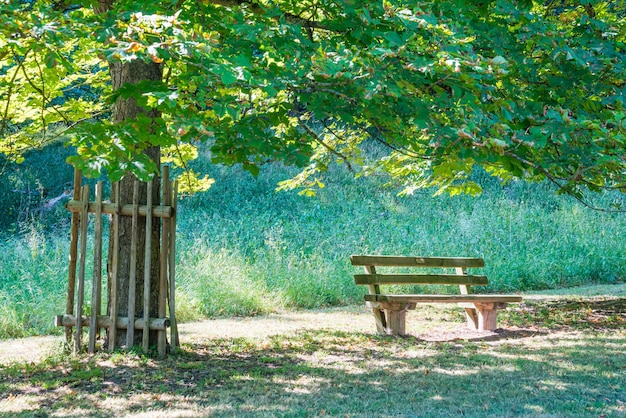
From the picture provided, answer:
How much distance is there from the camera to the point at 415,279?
7.83 m

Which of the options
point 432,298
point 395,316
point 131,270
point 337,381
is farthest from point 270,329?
point 337,381

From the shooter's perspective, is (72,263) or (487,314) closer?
(72,263)

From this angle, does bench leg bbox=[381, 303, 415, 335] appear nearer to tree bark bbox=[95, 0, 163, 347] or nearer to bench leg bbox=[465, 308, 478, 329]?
bench leg bbox=[465, 308, 478, 329]

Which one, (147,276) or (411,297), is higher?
(147,276)

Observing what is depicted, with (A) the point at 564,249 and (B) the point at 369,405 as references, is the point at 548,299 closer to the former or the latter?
(A) the point at 564,249

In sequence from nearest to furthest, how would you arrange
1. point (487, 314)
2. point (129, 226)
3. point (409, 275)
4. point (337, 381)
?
point (337, 381)
point (129, 226)
point (409, 275)
point (487, 314)

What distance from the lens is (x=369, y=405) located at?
4488 mm

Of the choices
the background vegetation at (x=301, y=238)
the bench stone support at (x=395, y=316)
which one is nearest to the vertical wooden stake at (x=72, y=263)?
the background vegetation at (x=301, y=238)

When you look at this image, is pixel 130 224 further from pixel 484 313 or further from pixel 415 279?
pixel 484 313

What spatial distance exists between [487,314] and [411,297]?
4.02 feet

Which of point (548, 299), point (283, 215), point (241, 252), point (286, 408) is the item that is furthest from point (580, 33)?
point (283, 215)

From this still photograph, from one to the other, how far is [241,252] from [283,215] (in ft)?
9.62

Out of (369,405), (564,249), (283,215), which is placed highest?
(283,215)

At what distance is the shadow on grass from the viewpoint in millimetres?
4422
